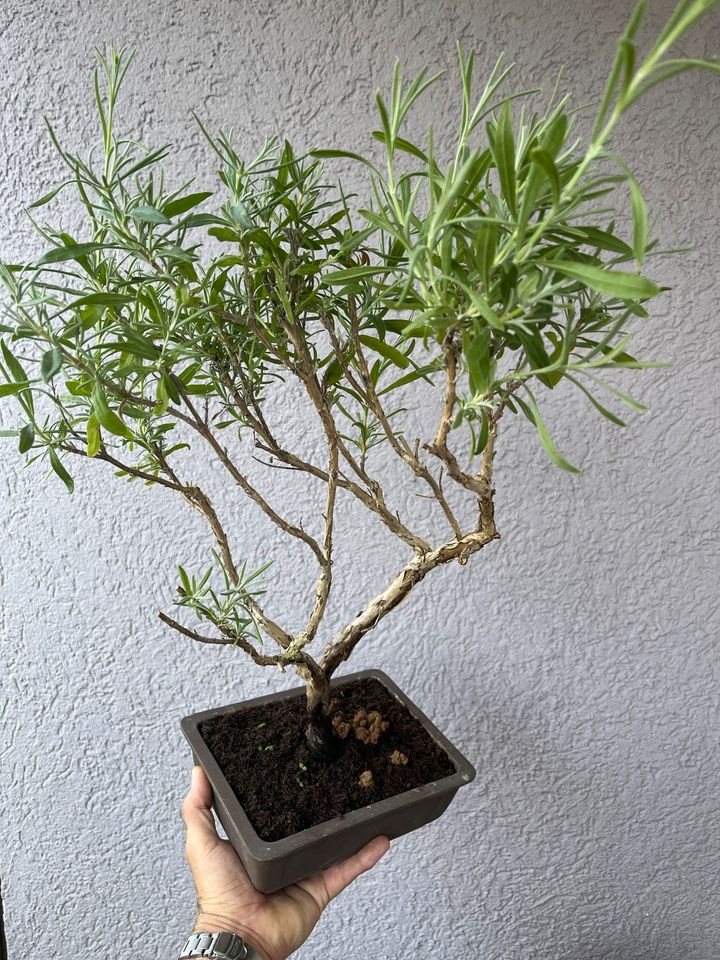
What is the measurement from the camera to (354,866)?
834 millimetres

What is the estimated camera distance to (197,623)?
1.15 metres

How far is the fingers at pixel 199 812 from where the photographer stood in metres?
0.88

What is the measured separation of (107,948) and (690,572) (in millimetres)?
1262

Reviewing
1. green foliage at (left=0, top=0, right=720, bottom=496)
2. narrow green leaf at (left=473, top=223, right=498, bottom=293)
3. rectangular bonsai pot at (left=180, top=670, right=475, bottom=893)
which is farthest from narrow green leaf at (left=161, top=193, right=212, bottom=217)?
rectangular bonsai pot at (left=180, top=670, right=475, bottom=893)

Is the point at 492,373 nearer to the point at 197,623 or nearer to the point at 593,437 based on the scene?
the point at 593,437

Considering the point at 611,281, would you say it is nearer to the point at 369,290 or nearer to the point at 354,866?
the point at 369,290

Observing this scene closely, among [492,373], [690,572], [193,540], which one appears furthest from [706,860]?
[492,373]

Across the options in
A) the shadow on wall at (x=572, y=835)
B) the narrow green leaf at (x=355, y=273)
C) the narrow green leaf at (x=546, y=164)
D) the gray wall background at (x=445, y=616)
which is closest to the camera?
the narrow green leaf at (x=546, y=164)

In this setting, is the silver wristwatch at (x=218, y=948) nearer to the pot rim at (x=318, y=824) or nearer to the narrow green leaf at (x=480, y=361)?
the pot rim at (x=318, y=824)

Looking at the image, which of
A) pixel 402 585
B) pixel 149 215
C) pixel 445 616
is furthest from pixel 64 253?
pixel 445 616

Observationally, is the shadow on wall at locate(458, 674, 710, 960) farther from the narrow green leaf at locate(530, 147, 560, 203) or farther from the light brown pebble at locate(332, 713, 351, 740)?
the narrow green leaf at locate(530, 147, 560, 203)

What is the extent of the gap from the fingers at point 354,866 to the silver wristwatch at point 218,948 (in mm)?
114

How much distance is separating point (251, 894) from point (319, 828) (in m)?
0.20

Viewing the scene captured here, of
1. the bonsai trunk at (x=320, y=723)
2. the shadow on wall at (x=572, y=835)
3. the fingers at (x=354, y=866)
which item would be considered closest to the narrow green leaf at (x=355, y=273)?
the bonsai trunk at (x=320, y=723)
